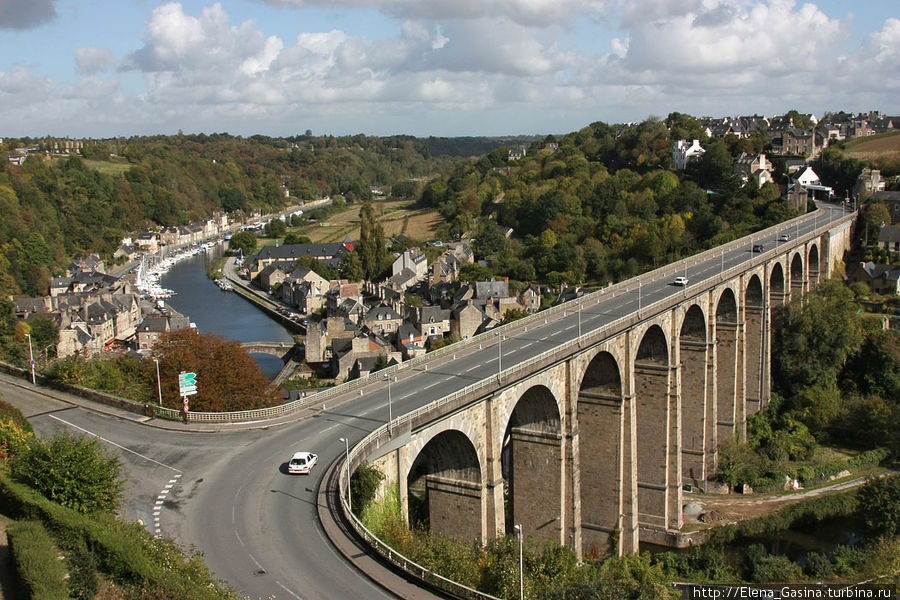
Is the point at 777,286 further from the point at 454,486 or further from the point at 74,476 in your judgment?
the point at 74,476

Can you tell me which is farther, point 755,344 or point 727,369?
point 755,344

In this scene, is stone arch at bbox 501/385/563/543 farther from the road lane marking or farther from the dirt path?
the road lane marking

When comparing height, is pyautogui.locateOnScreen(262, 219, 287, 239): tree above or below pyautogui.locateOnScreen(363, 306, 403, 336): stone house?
above

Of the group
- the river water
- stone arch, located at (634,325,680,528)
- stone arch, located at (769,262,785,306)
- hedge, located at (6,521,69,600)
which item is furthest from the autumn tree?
stone arch, located at (769,262,785,306)

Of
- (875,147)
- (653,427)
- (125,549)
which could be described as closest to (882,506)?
(653,427)

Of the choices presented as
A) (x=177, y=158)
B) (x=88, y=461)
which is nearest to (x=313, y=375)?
(x=88, y=461)

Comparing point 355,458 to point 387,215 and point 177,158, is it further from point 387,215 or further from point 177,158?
point 177,158

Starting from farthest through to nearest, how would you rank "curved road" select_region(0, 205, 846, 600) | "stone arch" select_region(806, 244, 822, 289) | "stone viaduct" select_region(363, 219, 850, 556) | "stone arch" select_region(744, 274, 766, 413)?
1. "stone arch" select_region(806, 244, 822, 289)
2. "stone arch" select_region(744, 274, 766, 413)
3. "stone viaduct" select_region(363, 219, 850, 556)
4. "curved road" select_region(0, 205, 846, 600)

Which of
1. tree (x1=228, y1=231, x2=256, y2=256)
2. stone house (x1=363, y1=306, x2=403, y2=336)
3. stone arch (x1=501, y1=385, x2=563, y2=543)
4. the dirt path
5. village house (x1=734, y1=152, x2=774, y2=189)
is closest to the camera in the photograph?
stone arch (x1=501, y1=385, x2=563, y2=543)
